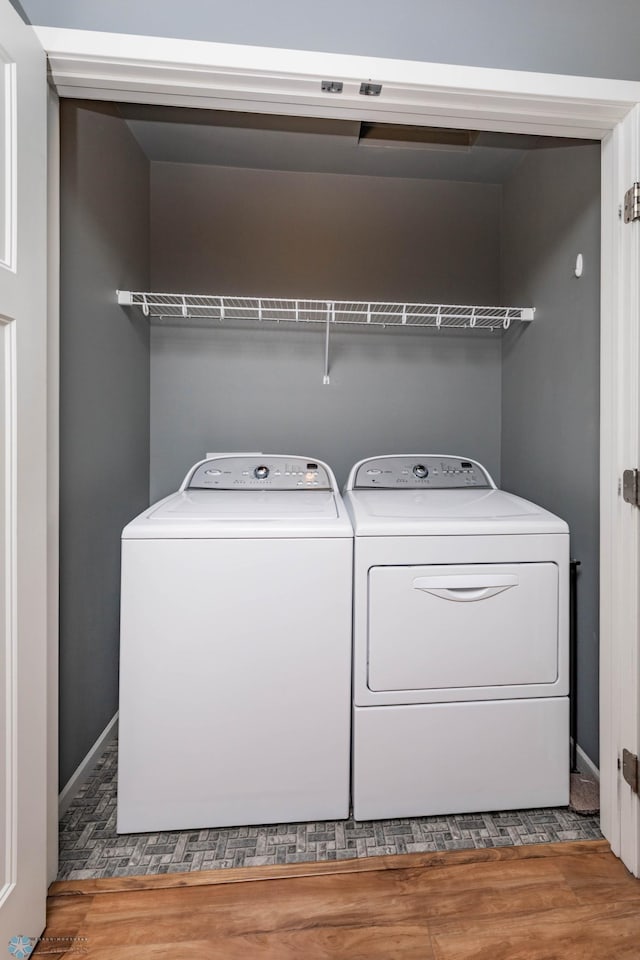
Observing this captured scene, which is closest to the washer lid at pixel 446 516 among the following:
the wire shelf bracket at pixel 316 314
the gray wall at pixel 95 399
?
the wire shelf bracket at pixel 316 314

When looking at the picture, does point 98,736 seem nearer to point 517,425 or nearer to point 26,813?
point 26,813

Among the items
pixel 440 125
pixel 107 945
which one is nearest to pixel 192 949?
pixel 107 945

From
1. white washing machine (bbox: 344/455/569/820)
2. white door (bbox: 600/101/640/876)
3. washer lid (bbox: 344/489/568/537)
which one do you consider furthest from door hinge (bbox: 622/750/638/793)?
washer lid (bbox: 344/489/568/537)

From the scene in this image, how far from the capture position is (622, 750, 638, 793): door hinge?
1.34m

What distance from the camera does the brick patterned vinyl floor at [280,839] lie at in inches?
53.4

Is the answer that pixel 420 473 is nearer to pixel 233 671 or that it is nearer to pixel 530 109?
pixel 233 671

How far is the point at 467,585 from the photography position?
1477 millimetres

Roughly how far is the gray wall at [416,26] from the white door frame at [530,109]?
0.04 meters

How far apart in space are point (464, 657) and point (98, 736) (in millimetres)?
1348

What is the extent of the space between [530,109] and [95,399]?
1541mm

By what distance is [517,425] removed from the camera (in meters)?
2.22

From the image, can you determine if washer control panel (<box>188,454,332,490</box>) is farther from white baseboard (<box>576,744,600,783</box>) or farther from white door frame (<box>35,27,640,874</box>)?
white baseboard (<box>576,744,600,783</box>)

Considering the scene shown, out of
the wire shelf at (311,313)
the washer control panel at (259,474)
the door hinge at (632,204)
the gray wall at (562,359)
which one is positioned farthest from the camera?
the wire shelf at (311,313)

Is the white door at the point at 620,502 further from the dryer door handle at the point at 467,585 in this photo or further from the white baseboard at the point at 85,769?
the white baseboard at the point at 85,769
